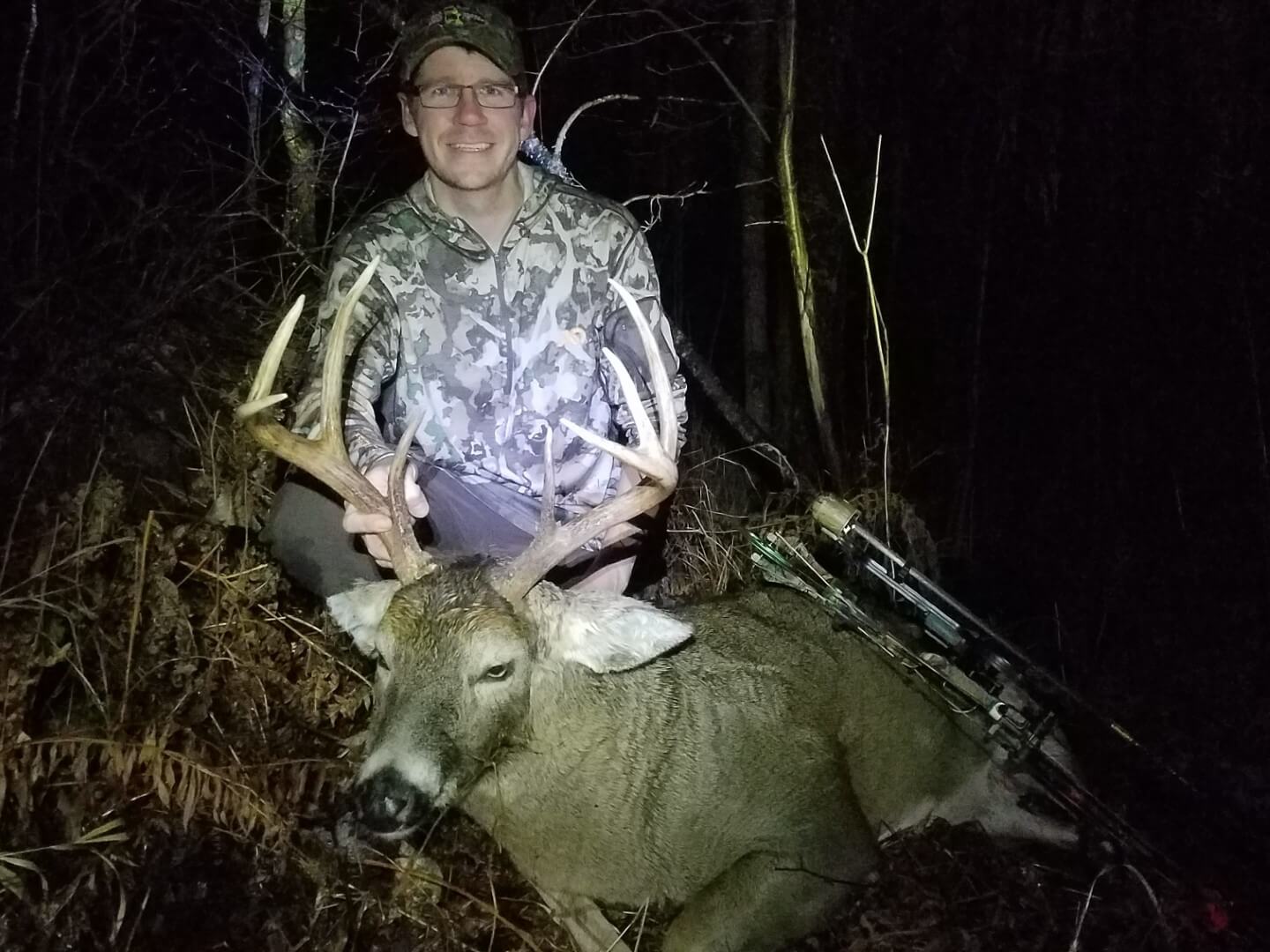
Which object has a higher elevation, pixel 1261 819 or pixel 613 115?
pixel 613 115

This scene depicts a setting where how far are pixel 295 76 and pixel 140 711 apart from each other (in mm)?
2784

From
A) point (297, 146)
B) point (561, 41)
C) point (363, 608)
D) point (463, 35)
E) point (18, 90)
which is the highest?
point (561, 41)

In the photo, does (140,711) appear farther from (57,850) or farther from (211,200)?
(211,200)

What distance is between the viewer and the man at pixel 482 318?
3305 millimetres

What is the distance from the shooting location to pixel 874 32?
16.0 feet

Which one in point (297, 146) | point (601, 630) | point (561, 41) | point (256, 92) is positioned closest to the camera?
point (601, 630)

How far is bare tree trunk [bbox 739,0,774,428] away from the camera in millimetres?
5219

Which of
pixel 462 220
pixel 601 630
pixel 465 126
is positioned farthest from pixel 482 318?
pixel 601 630

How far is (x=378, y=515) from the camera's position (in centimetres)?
273

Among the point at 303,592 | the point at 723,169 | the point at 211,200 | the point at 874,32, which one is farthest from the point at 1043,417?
the point at 211,200

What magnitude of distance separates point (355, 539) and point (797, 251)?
2.60m

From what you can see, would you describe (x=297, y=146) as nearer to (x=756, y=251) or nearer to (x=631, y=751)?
(x=756, y=251)

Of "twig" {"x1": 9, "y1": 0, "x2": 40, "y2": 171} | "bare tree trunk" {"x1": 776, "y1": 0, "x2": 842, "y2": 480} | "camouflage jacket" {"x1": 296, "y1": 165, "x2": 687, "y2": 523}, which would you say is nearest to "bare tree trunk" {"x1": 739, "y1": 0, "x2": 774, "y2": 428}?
"bare tree trunk" {"x1": 776, "y1": 0, "x2": 842, "y2": 480}

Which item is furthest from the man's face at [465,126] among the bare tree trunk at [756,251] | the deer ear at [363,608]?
the bare tree trunk at [756,251]
